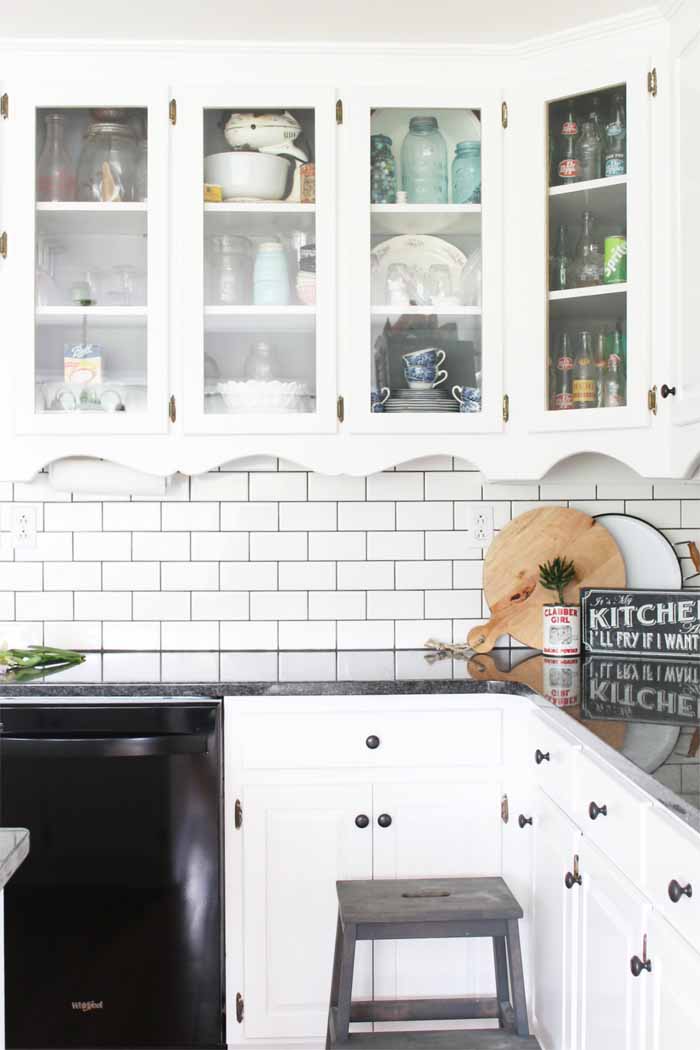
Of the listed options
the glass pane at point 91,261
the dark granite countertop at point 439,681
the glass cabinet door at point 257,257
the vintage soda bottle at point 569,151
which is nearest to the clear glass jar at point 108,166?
the glass pane at point 91,261

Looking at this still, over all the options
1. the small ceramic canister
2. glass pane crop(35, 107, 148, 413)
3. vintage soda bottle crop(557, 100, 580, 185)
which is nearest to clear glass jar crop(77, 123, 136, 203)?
glass pane crop(35, 107, 148, 413)

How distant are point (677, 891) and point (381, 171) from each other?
183 centimetres

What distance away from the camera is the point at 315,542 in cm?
284

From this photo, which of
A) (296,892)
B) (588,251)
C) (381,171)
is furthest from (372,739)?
(381,171)

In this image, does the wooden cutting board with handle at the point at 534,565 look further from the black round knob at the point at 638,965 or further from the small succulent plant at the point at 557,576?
the black round knob at the point at 638,965

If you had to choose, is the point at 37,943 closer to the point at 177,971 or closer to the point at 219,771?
the point at 177,971

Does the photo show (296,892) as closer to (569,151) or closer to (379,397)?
(379,397)

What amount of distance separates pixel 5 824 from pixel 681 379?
5.70 ft

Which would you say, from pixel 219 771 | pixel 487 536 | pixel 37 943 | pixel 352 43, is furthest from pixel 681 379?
pixel 37 943

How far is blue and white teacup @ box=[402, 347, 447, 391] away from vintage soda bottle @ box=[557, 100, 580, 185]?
0.52 m

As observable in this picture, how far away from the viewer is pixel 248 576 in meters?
2.83

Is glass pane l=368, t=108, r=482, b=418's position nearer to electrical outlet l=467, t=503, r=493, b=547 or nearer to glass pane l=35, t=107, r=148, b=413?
electrical outlet l=467, t=503, r=493, b=547

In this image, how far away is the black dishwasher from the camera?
88.0 inches

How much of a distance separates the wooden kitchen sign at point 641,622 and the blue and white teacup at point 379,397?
701 mm
